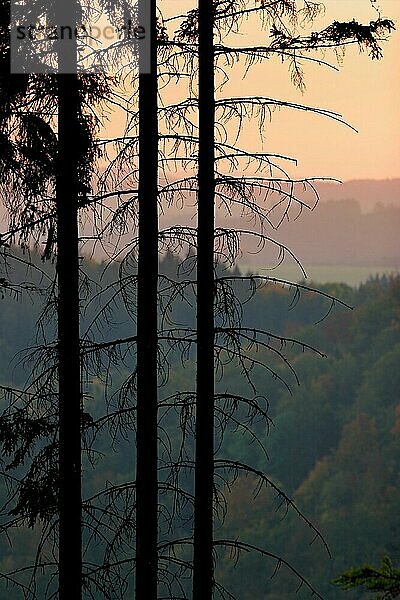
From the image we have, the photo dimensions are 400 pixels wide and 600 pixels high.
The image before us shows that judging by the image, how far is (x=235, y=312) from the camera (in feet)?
23.5

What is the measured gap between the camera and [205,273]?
689 centimetres

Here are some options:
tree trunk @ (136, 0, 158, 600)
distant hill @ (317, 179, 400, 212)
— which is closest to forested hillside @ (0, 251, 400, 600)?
distant hill @ (317, 179, 400, 212)

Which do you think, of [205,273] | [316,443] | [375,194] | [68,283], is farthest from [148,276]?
[375,194]

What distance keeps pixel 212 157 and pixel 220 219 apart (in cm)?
51

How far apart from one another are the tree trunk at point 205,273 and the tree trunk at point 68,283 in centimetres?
88

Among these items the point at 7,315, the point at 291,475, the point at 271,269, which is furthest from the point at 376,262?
the point at 271,269

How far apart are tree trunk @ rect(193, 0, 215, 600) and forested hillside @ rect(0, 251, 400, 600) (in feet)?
209

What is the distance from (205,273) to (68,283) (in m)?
0.99

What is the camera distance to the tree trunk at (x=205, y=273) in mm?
6844

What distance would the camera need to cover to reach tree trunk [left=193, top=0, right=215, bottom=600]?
684cm

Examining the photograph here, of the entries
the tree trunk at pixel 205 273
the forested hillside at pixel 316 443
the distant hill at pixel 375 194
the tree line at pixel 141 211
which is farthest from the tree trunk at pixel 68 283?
the distant hill at pixel 375 194

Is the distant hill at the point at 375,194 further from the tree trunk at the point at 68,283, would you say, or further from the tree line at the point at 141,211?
the tree trunk at the point at 68,283

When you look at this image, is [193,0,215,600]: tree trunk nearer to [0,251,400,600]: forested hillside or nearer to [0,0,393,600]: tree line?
[0,0,393,600]: tree line

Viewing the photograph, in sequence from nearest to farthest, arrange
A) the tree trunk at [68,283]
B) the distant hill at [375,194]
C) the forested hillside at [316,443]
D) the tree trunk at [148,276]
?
1. the tree trunk at [68,283]
2. the tree trunk at [148,276]
3. the forested hillside at [316,443]
4. the distant hill at [375,194]
